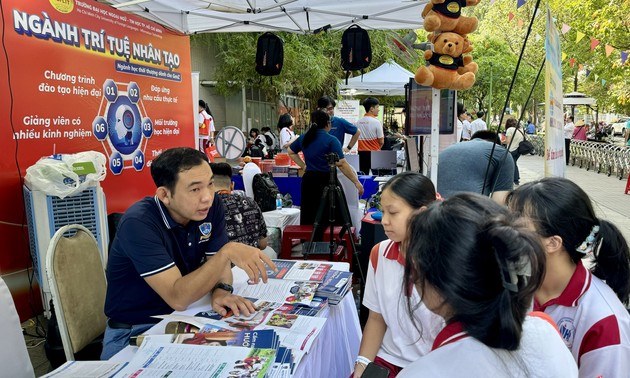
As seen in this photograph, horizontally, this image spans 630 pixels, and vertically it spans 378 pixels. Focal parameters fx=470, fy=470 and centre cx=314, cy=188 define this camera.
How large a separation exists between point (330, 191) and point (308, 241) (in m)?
0.64

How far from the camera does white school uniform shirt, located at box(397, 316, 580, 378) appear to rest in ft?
2.97

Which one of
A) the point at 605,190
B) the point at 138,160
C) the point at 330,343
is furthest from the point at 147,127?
the point at 605,190

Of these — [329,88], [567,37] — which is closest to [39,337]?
[329,88]

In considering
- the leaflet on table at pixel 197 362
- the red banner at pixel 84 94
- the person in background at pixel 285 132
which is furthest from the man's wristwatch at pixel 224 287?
the person in background at pixel 285 132

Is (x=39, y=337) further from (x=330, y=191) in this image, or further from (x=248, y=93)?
(x=248, y=93)

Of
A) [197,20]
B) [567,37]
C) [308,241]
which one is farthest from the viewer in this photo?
[567,37]

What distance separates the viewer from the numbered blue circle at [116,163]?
469 centimetres

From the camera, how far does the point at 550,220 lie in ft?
4.95

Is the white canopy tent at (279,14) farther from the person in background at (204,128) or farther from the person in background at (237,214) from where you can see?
the person in background at (204,128)

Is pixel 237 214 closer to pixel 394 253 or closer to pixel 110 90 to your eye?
pixel 394 253

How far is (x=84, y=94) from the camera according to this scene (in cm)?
430

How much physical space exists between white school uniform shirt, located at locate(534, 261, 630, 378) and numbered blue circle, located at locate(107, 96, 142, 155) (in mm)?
4298

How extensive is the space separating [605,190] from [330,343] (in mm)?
10545

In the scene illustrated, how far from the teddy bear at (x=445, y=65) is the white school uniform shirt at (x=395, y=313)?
5.56 ft
